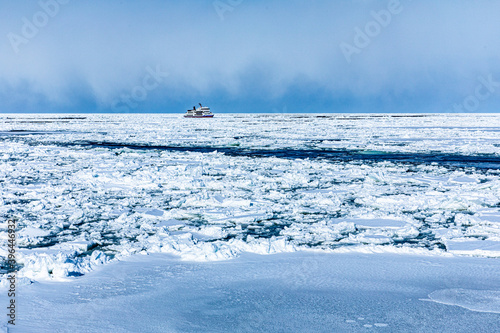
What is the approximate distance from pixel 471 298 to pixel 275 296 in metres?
1.50

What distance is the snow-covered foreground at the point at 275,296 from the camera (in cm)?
274

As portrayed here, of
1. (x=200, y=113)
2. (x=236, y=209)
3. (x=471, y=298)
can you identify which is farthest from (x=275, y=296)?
(x=200, y=113)

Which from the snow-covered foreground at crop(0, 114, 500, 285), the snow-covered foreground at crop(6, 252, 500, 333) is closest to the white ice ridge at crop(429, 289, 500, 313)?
the snow-covered foreground at crop(6, 252, 500, 333)

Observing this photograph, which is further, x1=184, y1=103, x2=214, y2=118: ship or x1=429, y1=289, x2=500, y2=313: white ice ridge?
x1=184, y1=103, x2=214, y2=118: ship

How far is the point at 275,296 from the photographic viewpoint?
3.23 metres

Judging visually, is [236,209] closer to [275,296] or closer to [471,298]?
[275,296]

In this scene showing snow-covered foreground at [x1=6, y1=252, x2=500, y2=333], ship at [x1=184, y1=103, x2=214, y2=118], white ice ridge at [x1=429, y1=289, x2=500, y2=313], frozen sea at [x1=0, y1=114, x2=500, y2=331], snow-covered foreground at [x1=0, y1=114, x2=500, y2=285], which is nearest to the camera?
snow-covered foreground at [x1=6, y1=252, x2=500, y2=333]

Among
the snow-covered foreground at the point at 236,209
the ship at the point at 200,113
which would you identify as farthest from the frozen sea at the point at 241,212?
the ship at the point at 200,113

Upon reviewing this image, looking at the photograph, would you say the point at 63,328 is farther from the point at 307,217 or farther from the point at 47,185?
the point at 47,185

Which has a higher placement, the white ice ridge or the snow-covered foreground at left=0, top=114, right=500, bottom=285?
the snow-covered foreground at left=0, top=114, right=500, bottom=285

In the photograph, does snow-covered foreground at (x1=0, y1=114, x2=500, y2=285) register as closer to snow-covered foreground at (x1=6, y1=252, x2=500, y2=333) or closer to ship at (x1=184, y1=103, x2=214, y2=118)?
snow-covered foreground at (x1=6, y1=252, x2=500, y2=333)

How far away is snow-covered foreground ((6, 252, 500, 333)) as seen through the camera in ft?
8.98

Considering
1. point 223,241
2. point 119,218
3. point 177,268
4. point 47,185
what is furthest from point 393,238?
point 47,185

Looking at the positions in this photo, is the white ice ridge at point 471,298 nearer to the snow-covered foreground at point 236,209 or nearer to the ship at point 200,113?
the snow-covered foreground at point 236,209
